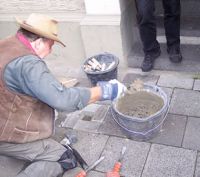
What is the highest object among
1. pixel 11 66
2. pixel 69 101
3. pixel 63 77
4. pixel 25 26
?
pixel 25 26

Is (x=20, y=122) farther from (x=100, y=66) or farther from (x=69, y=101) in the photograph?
(x=100, y=66)

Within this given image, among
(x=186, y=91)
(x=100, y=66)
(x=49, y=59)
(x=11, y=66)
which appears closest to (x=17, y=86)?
(x=11, y=66)

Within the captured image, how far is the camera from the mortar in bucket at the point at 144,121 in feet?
11.4

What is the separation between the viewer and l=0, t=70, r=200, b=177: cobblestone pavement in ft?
11.3

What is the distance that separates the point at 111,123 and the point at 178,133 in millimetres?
807

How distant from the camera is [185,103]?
13.7ft

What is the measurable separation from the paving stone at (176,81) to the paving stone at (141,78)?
0.09 metres

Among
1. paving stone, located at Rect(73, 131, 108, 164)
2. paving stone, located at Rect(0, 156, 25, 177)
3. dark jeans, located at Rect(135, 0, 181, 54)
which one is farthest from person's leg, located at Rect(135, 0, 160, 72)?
paving stone, located at Rect(0, 156, 25, 177)

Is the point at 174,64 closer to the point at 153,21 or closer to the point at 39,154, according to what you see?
the point at 153,21

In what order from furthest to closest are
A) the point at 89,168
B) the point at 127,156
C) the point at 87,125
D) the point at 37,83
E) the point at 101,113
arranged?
the point at 101,113, the point at 87,125, the point at 127,156, the point at 89,168, the point at 37,83

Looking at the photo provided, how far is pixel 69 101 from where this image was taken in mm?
2957

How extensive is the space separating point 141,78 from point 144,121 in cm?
144

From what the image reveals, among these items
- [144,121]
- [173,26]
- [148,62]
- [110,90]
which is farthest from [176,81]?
[110,90]

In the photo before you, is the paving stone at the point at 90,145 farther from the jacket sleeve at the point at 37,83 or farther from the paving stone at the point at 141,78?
the paving stone at the point at 141,78
